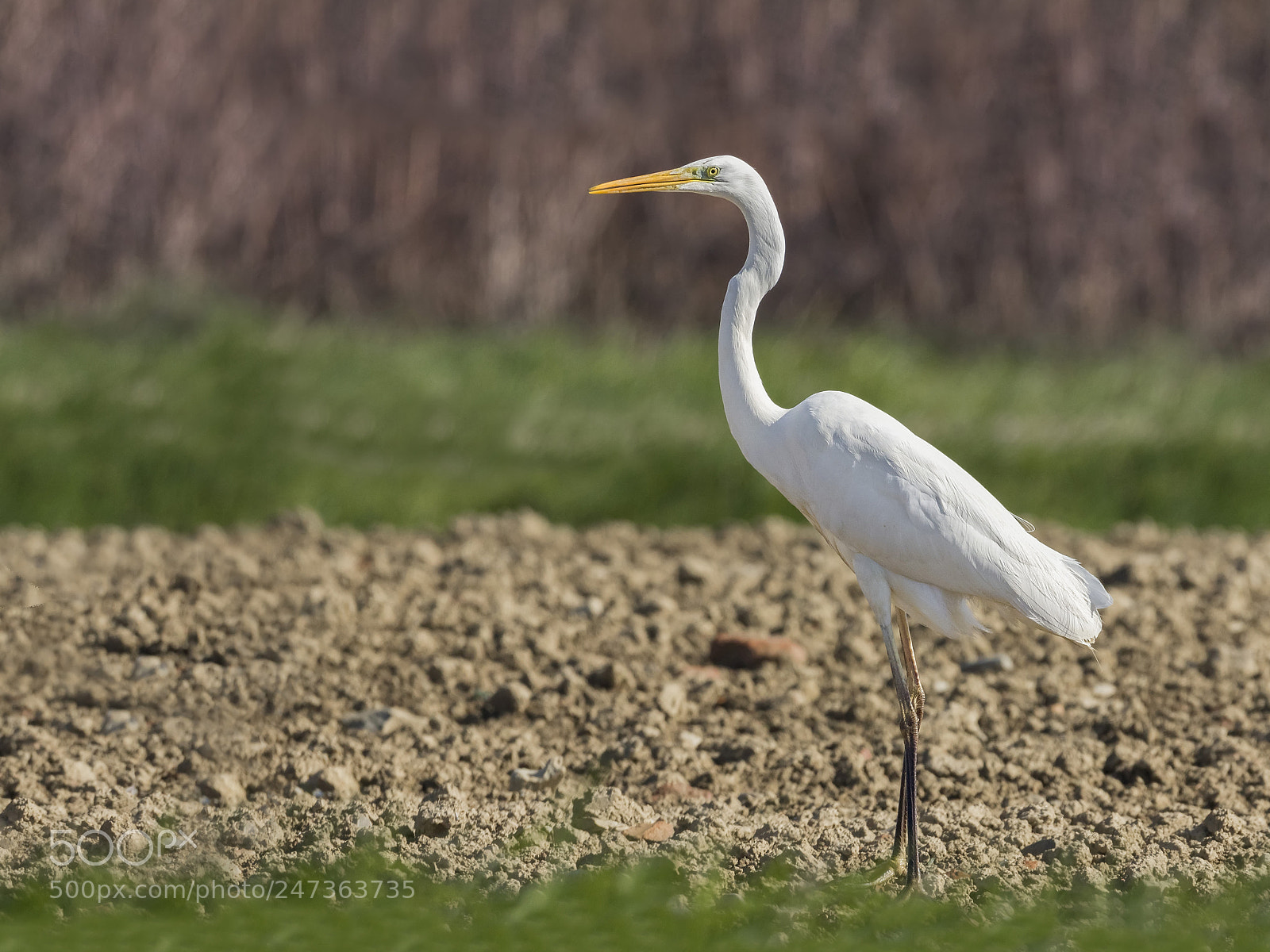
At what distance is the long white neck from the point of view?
4.09 metres

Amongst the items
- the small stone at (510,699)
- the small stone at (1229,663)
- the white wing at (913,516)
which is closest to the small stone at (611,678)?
the small stone at (510,699)

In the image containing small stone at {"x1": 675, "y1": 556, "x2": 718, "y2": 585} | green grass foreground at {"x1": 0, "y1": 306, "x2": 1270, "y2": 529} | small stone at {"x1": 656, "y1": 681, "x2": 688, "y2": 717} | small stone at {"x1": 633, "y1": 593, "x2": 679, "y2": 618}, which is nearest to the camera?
small stone at {"x1": 656, "y1": 681, "x2": 688, "y2": 717}

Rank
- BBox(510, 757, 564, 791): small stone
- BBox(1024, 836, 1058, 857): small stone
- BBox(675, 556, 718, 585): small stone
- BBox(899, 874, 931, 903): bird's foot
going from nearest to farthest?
BBox(899, 874, 931, 903): bird's foot → BBox(1024, 836, 1058, 857): small stone → BBox(510, 757, 564, 791): small stone → BBox(675, 556, 718, 585): small stone

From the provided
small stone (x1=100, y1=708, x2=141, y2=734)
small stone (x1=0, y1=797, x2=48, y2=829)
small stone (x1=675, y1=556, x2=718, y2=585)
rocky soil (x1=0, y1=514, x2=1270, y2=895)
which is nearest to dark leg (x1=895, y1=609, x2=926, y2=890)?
rocky soil (x1=0, y1=514, x2=1270, y2=895)

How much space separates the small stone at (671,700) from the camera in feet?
16.5

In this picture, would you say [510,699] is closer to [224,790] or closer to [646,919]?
[224,790]

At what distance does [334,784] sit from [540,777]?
0.58m

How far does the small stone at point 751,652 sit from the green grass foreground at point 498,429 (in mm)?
2225

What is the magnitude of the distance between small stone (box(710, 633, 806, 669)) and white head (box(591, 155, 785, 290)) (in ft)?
5.81

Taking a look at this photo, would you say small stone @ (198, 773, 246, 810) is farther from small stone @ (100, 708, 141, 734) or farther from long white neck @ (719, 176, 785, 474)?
long white neck @ (719, 176, 785, 474)

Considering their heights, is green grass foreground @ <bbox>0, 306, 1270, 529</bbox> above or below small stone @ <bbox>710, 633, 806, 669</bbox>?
above

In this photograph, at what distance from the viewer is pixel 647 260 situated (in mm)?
11477

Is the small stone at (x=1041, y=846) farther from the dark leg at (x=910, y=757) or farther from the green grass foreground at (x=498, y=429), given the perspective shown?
the green grass foreground at (x=498, y=429)

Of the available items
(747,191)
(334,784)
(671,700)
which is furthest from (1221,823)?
(334,784)
